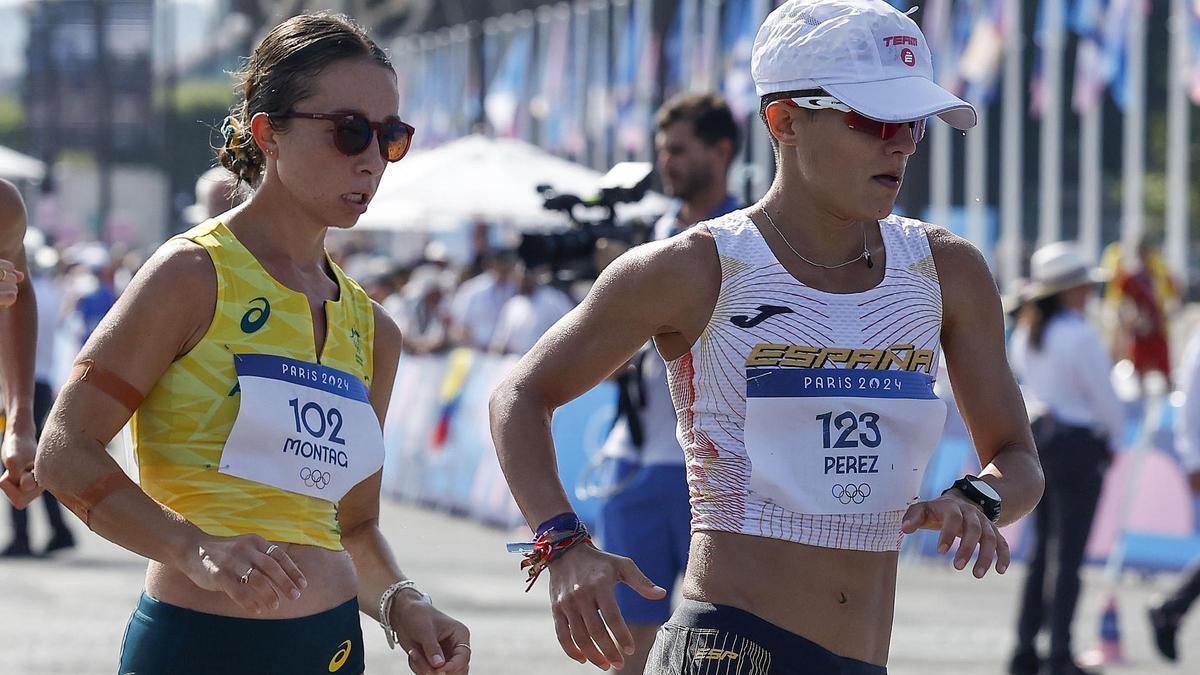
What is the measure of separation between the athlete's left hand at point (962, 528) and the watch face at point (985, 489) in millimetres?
94

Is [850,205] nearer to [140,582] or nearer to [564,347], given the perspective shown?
[564,347]

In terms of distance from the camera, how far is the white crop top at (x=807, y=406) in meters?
3.52

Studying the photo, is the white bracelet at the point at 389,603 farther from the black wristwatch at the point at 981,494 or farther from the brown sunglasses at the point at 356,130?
the black wristwatch at the point at 981,494

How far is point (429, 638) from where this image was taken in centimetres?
375

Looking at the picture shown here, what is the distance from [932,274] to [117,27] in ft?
92.1

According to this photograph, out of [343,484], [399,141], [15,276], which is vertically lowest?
[343,484]

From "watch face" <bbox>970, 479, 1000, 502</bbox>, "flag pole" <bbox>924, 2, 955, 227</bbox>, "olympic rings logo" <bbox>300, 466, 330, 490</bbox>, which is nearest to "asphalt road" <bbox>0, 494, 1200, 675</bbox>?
"olympic rings logo" <bbox>300, 466, 330, 490</bbox>

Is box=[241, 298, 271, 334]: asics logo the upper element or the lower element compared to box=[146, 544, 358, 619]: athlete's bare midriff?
upper

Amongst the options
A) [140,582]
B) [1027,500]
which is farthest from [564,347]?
[140,582]

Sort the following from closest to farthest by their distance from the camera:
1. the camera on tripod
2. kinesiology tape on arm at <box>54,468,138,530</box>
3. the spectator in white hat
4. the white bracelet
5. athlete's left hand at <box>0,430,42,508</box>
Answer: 1. kinesiology tape on arm at <box>54,468,138,530</box>
2. the white bracelet
3. athlete's left hand at <box>0,430,42,508</box>
4. the camera on tripod
5. the spectator in white hat

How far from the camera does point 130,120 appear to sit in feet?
100

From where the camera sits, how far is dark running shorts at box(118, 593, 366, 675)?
11.6ft

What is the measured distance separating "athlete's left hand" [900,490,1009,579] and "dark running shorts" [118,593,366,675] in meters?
1.04

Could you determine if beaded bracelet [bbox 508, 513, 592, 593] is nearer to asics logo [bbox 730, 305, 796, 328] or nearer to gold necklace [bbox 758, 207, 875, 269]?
asics logo [bbox 730, 305, 796, 328]
